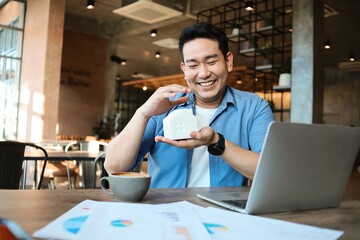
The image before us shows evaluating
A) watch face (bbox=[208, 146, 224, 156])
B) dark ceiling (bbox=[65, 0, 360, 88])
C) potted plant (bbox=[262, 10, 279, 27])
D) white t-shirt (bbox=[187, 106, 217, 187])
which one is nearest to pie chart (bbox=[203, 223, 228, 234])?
watch face (bbox=[208, 146, 224, 156])

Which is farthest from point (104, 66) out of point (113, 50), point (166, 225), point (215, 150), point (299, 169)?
point (166, 225)

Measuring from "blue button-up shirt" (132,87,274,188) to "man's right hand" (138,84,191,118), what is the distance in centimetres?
20

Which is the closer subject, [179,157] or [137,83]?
[179,157]

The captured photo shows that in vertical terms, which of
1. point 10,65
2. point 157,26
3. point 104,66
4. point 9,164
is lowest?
point 9,164

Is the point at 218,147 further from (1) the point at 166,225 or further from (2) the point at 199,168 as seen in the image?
(1) the point at 166,225

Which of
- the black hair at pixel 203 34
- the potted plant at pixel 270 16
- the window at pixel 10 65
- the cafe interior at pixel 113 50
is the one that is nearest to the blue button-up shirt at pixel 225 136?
the black hair at pixel 203 34

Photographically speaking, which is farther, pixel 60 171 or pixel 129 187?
pixel 60 171

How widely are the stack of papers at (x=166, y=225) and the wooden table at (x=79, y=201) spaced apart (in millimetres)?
49

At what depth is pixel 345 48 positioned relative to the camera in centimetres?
1120

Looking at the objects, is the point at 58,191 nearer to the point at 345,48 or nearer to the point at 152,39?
the point at 152,39

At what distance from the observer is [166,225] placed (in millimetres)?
733

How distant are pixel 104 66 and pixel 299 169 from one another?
10.6 m

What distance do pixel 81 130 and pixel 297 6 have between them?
7.25 metres

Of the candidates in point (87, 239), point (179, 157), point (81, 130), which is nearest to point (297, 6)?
point (179, 157)
